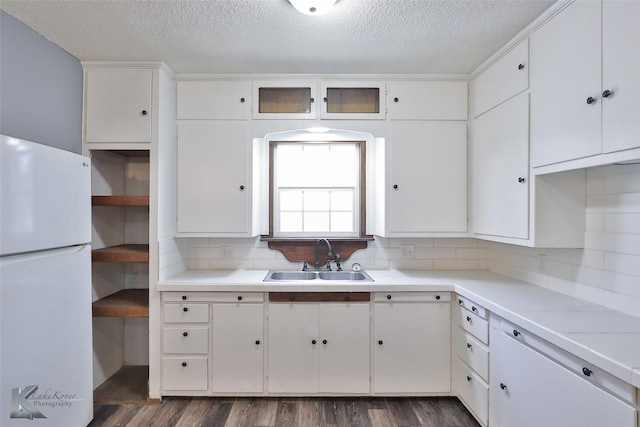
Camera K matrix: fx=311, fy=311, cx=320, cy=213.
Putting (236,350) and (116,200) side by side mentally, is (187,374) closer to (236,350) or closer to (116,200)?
(236,350)

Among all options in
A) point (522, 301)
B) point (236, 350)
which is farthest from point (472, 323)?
point (236, 350)

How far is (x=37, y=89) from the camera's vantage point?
1.93 m

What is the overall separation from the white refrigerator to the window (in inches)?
56.5

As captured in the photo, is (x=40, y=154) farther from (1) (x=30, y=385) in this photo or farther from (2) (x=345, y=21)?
(2) (x=345, y=21)

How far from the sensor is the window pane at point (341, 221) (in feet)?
9.43

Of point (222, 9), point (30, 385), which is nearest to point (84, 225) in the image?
point (30, 385)

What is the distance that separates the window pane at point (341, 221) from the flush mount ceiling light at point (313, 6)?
1.64 metres

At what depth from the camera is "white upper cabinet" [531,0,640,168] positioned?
4.16 ft

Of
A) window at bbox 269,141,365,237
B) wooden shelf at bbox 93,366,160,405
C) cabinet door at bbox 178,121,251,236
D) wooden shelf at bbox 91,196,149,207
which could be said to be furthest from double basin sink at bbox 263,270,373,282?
wooden shelf at bbox 93,366,160,405

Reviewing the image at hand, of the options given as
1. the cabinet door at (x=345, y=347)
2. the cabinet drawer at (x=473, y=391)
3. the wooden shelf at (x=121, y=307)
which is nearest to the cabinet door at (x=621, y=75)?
the cabinet drawer at (x=473, y=391)

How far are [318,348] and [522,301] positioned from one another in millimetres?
1332

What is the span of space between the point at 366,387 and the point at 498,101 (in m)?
2.20

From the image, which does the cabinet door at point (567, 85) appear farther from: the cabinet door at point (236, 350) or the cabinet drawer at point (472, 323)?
the cabinet door at point (236, 350)

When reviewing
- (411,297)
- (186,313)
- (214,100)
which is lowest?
(186,313)
